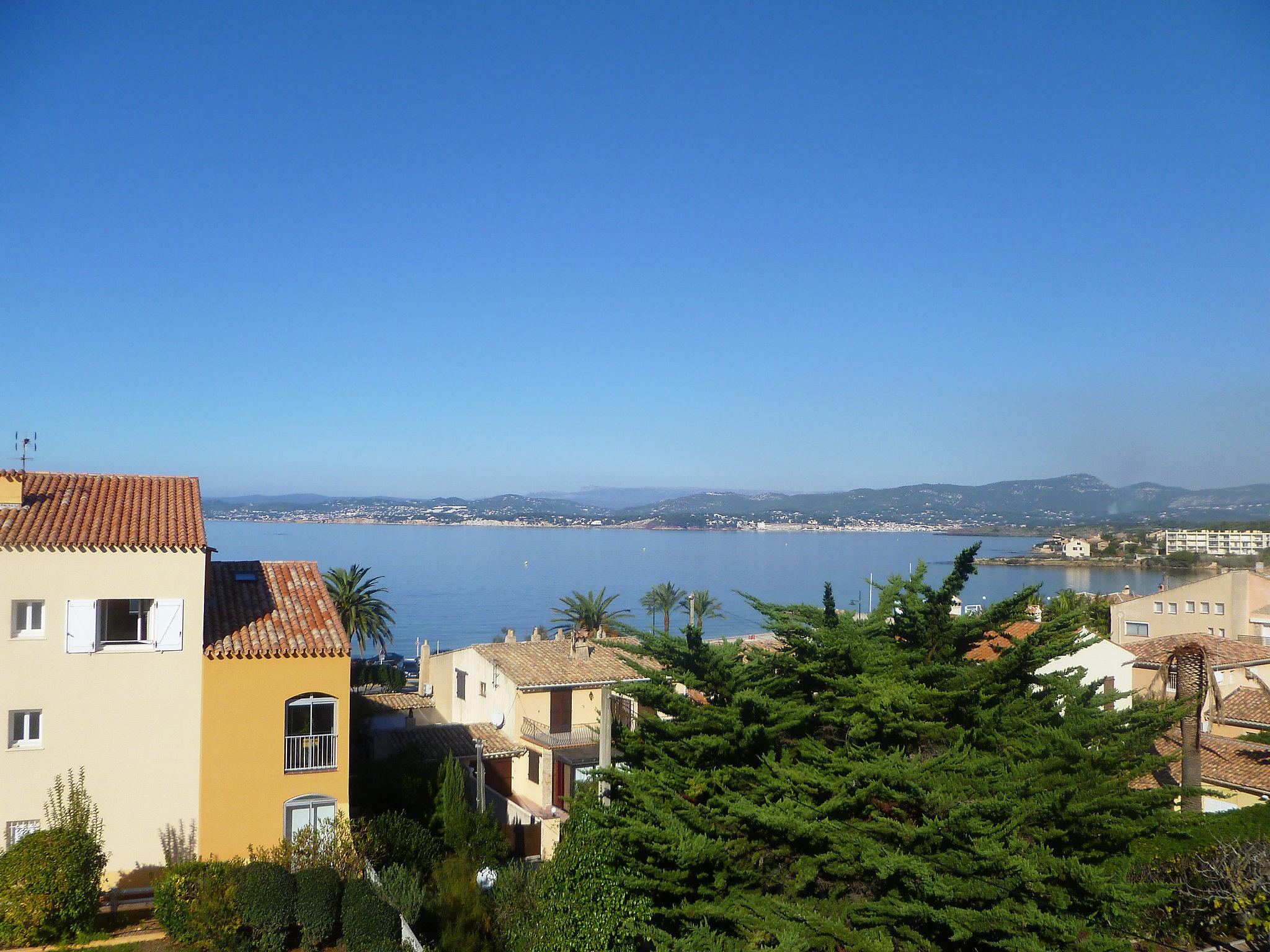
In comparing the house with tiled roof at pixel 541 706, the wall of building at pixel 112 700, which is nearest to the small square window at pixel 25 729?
the wall of building at pixel 112 700

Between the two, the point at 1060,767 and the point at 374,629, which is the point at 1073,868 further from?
the point at 374,629

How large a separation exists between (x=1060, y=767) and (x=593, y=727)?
15618 millimetres

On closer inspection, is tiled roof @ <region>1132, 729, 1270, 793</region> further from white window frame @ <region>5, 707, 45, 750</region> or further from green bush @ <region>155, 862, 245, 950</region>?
white window frame @ <region>5, 707, 45, 750</region>

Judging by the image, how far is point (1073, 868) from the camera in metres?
10.8

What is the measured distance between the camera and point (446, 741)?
→ 24.3m

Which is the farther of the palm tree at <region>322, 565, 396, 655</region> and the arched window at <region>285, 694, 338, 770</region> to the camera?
the palm tree at <region>322, 565, 396, 655</region>

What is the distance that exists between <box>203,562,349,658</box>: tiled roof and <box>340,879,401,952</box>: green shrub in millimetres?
4218

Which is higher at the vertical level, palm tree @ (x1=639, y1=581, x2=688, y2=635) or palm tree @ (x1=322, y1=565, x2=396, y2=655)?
palm tree @ (x1=322, y1=565, x2=396, y2=655)

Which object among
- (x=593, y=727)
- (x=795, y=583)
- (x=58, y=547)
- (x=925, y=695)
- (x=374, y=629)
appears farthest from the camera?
(x=795, y=583)

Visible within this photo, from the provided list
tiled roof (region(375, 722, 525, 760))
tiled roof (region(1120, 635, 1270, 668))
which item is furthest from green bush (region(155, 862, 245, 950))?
tiled roof (region(1120, 635, 1270, 668))

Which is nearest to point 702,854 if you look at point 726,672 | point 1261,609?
point 726,672

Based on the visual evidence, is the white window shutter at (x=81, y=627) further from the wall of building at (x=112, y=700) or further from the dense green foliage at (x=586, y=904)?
the dense green foliage at (x=586, y=904)

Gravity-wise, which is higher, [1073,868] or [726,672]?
[726,672]

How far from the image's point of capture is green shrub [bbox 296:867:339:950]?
1297cm
